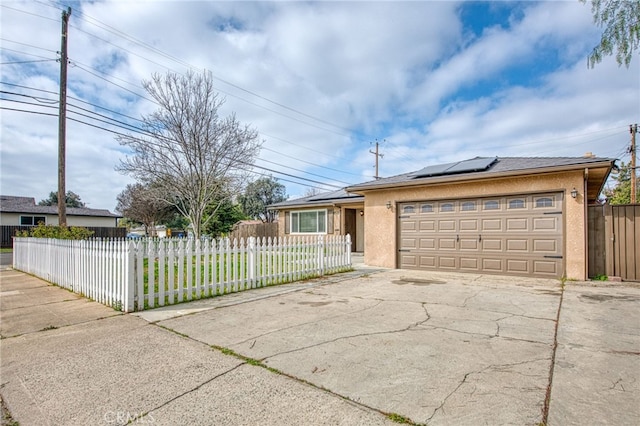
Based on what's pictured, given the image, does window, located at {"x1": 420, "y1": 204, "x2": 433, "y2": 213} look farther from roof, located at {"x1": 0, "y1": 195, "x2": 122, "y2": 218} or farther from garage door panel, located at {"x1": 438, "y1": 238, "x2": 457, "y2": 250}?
roof, located at {"x1": 0, "y1": 195, "x2": 122, "y2": 218}

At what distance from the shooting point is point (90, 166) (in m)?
24.4

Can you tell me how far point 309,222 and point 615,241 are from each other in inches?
490

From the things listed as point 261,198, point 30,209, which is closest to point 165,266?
point 30,209

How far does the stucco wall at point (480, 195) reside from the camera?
7.53m

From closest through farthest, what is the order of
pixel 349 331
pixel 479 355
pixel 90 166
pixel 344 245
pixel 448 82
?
1. pixel 479 355
2. pixel 349 331
3. pixel 344 245
4. pixel 448 82
5. pixel 90 166

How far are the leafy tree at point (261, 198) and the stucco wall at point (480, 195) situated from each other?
29374 mm

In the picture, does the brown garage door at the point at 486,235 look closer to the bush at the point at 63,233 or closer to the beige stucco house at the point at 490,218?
the beige stucco house at the point at 490,218

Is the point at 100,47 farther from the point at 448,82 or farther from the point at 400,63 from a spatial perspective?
the point at 448,82

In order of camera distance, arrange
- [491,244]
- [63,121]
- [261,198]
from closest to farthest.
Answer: [491,244] → [63,121] → [261,198]

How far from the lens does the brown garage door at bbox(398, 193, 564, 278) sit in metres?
7.87

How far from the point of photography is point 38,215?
27.2m

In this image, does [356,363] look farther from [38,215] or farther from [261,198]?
[261,198]

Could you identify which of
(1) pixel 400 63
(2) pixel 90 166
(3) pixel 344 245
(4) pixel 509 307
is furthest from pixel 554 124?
(2) pixel 90 166

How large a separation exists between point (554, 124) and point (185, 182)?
18360mm
